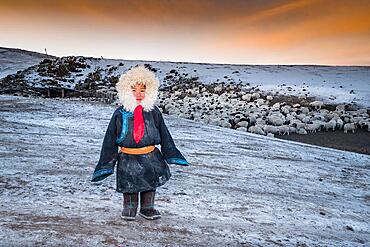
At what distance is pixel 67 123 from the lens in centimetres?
1154

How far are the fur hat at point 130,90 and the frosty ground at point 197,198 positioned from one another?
4.54ft

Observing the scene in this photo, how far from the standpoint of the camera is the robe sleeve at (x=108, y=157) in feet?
12.9

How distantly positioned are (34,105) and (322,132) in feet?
42.3

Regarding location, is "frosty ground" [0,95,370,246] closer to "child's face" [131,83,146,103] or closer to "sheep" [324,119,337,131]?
"child's face" [131,83,146,103]

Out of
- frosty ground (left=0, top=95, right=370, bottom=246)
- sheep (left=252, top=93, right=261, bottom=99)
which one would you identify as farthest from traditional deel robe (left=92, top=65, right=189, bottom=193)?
sheep (left=252, top=93, right=261, bottom=99)

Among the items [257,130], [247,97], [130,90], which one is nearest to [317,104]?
[247,97]

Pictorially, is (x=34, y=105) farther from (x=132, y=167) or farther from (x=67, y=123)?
(x=132, y=167)

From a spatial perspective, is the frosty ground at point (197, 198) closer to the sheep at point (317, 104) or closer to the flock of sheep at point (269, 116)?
the flock of sheep at point (269, 116)

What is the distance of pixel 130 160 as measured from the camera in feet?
13.0

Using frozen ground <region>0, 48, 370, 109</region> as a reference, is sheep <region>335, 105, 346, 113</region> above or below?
below

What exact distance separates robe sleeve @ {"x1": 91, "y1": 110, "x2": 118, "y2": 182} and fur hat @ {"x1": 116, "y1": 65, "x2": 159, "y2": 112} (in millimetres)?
267

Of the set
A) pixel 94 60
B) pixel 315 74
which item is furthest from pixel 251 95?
pixel 94 60

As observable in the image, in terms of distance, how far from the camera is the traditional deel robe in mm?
3934

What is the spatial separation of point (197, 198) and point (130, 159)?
1670 mm
